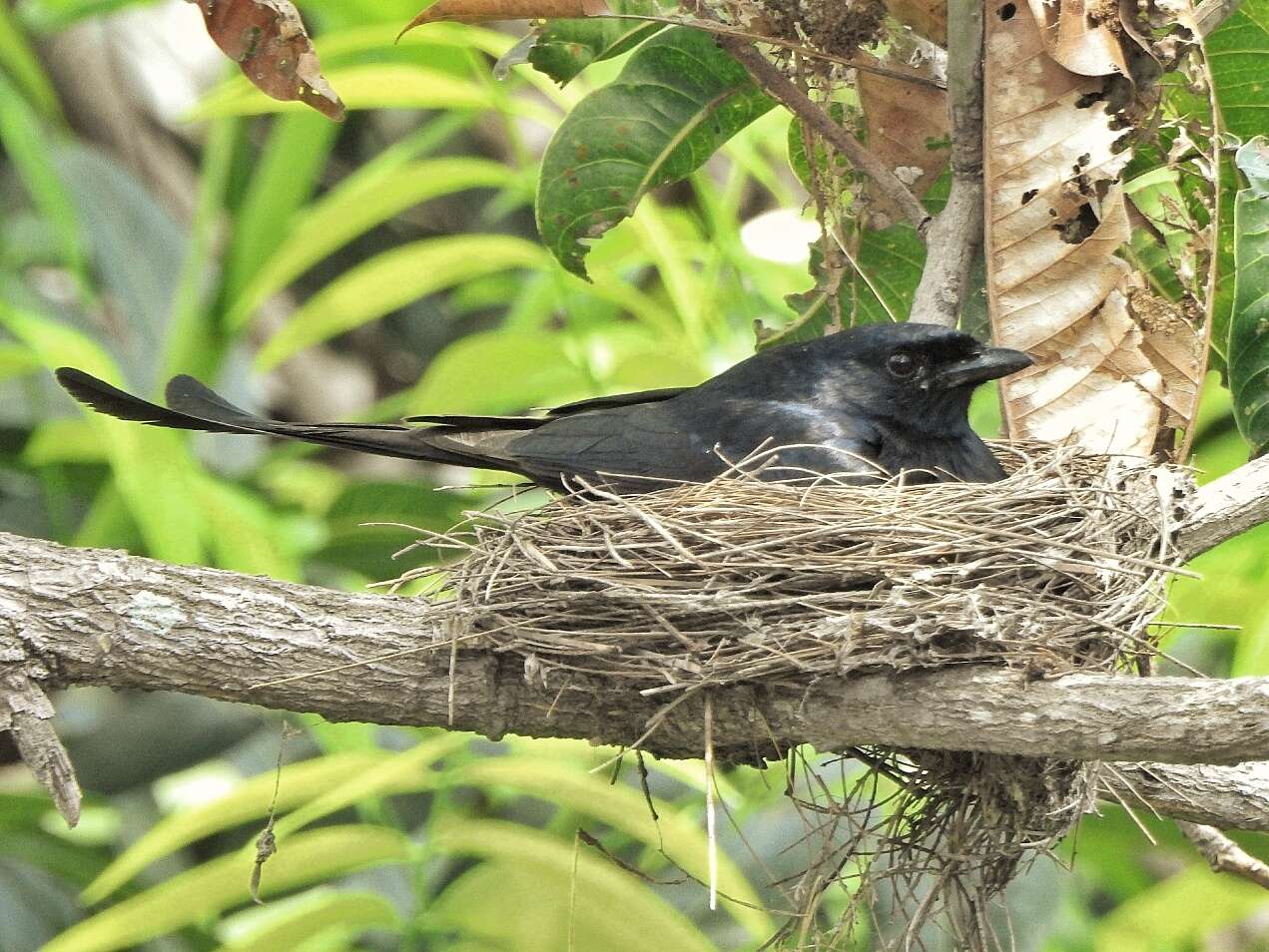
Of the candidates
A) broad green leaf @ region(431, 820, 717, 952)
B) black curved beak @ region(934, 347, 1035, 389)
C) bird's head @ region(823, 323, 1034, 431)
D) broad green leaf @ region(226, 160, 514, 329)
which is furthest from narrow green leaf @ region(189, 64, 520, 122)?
broad green leaf @ region(431, 820, 717, 952)

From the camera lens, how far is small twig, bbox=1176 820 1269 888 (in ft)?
9.31

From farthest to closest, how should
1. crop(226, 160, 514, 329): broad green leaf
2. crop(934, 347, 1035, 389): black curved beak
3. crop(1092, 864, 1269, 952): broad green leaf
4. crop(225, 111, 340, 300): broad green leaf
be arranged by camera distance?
1. crop(225, 111, 340, 300): broad green leaf
2. crop(226, 160, 514, 329): broad green leaf
3. crop(1092, 864, 1269, 952): broad green leaf
4. crop(934, 347, 1035, 389): black curved beak

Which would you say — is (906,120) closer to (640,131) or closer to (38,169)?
(640,131)

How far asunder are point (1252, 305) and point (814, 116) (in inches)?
35.2

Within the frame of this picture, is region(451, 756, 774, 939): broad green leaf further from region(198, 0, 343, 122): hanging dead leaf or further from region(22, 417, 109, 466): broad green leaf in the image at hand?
region(22, 417, 109, 466): broad green leaf

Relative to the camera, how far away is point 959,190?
9.79 feet

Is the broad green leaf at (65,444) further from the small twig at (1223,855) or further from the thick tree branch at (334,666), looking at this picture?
the small twig at (1223,855)

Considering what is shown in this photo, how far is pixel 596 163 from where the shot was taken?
3230 millimetres

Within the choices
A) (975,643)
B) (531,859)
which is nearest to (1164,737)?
(975,643)

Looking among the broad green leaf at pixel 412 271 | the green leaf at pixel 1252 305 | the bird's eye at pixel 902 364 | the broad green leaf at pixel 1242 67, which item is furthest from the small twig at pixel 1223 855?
the broad green leaf at pixel 412 271

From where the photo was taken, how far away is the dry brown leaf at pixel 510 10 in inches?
108

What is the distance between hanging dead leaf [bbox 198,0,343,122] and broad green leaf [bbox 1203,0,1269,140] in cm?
176

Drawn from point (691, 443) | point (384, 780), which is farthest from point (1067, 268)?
point (384, 780)

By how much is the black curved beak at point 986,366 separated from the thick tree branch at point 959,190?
0.10 meters
